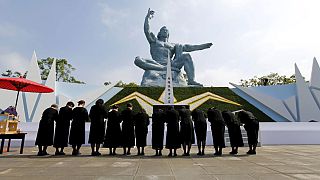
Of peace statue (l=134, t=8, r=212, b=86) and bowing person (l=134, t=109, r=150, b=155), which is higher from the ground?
peace statue (l=134, t=8, r=212, b=86)

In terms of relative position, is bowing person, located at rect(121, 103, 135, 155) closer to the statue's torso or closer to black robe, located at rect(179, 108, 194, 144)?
black robe, located at rect(179, 108, 194, 144)

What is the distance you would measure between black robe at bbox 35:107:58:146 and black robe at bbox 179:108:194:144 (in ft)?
11.1

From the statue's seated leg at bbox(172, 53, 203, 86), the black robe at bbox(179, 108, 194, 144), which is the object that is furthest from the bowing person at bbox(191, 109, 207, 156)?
the statue's seated leg at bbox(172, 53, 203, 86)

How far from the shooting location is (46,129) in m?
6.07

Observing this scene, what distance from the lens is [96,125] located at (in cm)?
620

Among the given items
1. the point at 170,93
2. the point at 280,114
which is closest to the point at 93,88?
the point at 170,93

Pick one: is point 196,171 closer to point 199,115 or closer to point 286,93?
point 199,115

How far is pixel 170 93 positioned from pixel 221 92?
22.2ft

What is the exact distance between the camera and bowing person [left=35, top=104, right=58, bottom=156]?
5961mm

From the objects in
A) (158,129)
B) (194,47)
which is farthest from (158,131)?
(194,47)

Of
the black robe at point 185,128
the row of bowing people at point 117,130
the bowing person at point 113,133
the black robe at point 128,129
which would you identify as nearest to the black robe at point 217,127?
the row of bowing people at point 117,130

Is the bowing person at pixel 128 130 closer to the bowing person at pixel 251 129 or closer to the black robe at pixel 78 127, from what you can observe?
the black robe at pixel 78 127

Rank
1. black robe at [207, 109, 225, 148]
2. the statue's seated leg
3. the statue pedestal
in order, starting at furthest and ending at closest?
1. the statue pedestal
2. the statue's seated leg
3. black robe at [207, 109, 225, 148]

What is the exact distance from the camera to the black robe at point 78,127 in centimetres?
608
